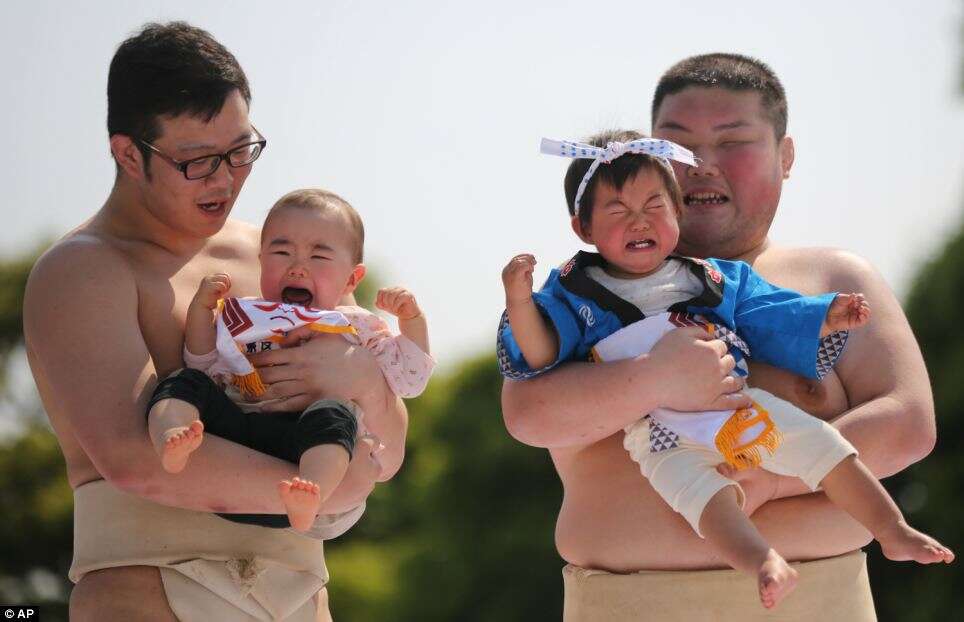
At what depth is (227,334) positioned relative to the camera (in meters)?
3.61

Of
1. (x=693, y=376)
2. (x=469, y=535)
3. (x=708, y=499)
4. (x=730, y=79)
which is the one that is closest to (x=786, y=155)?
(x=730, y=79)

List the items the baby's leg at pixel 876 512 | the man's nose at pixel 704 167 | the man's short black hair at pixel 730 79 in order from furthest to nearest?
the man's short black hair at pixel 730 79 → the man's nose at pixel 704 167 → the baby's leg at pixel 876 512

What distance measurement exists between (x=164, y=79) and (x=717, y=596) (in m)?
2.15

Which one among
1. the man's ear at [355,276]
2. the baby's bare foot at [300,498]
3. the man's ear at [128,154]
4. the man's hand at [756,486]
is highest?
the man's ear at [128,154]

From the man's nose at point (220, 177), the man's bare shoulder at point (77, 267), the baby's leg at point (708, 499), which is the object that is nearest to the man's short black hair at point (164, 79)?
the man's nose at point (220, 177)

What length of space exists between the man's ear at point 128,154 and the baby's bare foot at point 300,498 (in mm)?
1087

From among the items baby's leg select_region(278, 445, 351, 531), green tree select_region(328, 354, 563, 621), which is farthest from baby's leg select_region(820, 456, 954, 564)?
green tree select_region(328, 354, 563, 621)

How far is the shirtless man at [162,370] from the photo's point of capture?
3.41 m

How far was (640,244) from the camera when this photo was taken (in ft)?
12.3

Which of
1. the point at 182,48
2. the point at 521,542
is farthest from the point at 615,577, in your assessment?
→ the point at 521,542

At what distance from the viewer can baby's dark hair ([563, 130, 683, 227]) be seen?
12.4 ft

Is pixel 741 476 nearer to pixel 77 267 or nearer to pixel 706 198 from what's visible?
pixel 706 198

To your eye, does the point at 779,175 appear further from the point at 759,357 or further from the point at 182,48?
the point at 182,48

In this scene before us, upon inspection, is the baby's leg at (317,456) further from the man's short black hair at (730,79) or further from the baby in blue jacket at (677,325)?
the man's short black hair at (730,79)
